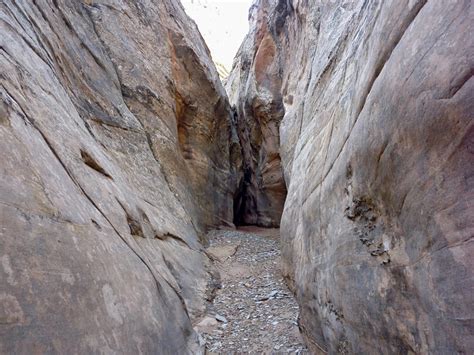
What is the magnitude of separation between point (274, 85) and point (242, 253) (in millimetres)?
8918

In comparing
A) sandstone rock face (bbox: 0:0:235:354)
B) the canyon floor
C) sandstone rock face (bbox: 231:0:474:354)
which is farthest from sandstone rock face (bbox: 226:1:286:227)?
sandstone rock face (bbox: 231:0:474:354)

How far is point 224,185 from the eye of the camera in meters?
16.8

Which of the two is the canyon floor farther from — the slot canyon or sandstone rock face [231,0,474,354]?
sandstone rock face [231,0,474,354]

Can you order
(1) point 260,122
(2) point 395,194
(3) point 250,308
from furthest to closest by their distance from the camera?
(1) point 260,122 < (3) point 250,308 < (2) point 395,194

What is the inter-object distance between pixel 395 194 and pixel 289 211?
4.54 meters

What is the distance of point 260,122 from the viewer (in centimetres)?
1811

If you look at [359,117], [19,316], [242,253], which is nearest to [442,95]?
[359,117]

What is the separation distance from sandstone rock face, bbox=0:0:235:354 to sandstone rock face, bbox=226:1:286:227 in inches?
238

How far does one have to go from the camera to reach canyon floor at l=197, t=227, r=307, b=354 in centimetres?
544

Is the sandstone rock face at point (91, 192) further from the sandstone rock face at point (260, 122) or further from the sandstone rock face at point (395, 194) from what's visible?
the sandstone rock face at point (260, 122)

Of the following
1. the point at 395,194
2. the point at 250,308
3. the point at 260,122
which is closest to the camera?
the point at 395,194

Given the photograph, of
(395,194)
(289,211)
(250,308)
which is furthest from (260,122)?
(395,194)

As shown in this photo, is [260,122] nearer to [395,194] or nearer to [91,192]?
[91,192]

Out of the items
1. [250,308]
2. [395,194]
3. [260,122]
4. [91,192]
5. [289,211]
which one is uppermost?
[260,122]
